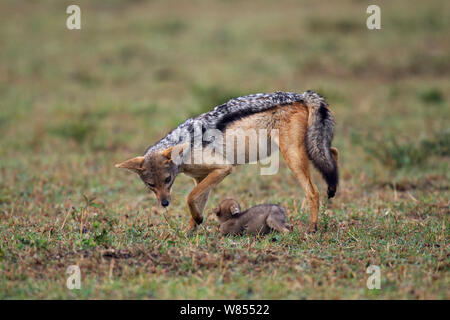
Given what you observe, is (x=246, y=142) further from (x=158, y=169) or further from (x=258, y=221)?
(x=158, y=169)

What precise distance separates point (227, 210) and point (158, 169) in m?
0.94

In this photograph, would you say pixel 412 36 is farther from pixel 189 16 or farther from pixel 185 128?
pixel 185 128

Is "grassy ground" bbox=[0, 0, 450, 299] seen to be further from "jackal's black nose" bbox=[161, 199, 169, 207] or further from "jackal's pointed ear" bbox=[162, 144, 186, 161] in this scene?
"jackal's pointed ear" bbox=[162, 144, 186, 161]

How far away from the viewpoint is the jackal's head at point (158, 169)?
675 cm

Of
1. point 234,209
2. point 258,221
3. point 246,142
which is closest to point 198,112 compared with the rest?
point 246,142

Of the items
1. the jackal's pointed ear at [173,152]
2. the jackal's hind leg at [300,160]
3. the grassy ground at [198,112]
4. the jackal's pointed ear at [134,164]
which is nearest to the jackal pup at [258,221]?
the grassy ground at [198,112]

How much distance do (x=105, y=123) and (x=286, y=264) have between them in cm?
836

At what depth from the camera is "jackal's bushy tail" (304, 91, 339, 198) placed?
647 cm

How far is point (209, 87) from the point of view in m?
14.7

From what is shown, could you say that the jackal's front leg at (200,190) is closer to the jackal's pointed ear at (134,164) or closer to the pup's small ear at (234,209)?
the pup's small ear at (234,209)

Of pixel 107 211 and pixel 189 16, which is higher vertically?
pixel 189 16

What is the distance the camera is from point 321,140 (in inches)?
261
